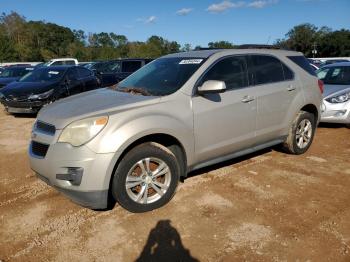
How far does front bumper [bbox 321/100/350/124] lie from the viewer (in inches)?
299

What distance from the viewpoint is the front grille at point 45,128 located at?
375cm

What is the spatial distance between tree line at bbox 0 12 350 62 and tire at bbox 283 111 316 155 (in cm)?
6286

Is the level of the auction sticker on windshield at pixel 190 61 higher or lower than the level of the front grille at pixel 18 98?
higher

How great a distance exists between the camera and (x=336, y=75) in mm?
8797

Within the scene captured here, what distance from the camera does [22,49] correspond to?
2491 inches

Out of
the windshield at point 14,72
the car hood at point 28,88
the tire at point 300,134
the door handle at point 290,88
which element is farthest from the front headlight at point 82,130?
the windshield at point 14,72

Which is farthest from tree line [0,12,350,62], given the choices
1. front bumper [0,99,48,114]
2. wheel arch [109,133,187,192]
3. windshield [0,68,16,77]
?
wheel arch [109,133,187,192]

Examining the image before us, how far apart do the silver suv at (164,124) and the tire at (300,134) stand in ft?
0.25

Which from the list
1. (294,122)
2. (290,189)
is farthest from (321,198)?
(294,122)

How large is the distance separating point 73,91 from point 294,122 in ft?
24.4

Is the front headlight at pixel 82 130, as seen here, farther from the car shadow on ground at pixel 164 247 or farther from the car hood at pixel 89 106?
the car shadow on ground at pixel 164 247

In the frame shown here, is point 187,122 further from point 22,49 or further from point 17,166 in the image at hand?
point 22,49

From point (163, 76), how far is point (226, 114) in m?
0.98

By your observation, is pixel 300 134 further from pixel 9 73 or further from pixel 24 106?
→ pixel 9 73
